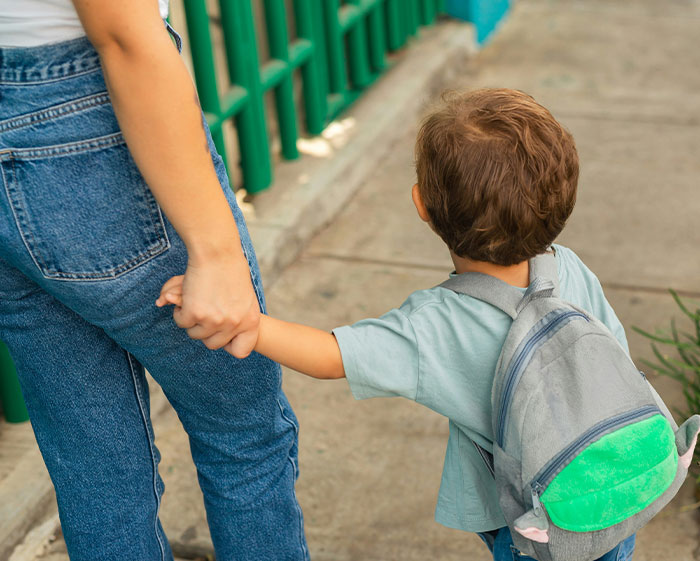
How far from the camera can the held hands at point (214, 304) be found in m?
1.24

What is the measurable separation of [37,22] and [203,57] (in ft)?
6.96

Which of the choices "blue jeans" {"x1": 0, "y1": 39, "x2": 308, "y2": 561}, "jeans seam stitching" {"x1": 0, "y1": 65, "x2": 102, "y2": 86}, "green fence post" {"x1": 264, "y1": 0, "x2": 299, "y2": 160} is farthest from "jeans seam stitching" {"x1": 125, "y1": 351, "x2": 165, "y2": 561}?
"green fence post" {"x1": 264, "y1": 0, "x2": 299, "y2": 160}

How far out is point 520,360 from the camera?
4.34 feet

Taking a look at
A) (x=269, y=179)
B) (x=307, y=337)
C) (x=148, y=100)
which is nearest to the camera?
(x=148, y=100)

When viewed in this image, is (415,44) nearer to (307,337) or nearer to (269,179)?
(269,179)

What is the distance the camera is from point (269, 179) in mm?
3695

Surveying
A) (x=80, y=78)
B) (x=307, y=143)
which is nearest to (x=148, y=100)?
(x=80, y=78)

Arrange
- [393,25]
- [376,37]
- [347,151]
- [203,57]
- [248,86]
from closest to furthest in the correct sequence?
1. [203,57]
2. [248,86]
3. [347,151]
4. [376,37]
5. [393,25]

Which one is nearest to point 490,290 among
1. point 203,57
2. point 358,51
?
point 203,57

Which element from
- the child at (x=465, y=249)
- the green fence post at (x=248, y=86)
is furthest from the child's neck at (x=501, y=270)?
the green fence post at (x=248, y=86)

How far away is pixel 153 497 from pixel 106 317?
45 centimetres

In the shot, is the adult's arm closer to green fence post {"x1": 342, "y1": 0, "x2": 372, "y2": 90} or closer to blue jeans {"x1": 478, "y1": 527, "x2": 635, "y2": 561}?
blue jeans {"x1": 478, "y1": 527, "x2": 635, "y2": 561}

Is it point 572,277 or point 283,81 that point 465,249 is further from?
point 283,81

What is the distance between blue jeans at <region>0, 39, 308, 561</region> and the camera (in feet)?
3.89
